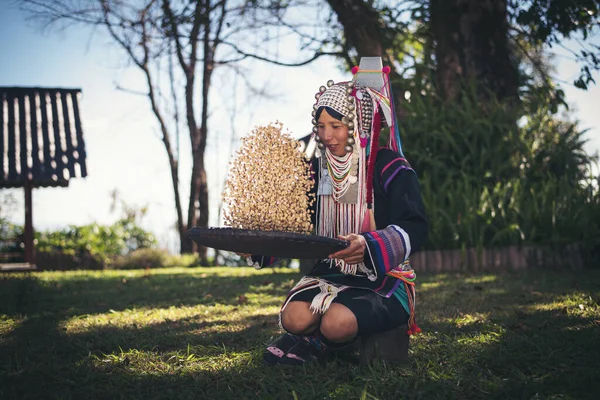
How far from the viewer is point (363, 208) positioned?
299 cm

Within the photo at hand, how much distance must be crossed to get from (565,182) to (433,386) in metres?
6.82

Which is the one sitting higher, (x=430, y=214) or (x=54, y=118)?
(x=54, y=118)

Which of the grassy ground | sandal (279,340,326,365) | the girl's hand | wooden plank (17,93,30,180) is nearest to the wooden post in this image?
wooden plank (17,93,30,180)

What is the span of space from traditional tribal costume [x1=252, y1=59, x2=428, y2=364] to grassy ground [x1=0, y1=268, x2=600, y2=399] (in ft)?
0.90

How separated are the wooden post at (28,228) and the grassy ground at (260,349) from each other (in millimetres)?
6353

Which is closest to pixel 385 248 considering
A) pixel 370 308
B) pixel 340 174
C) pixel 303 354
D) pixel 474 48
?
pixel 370 308

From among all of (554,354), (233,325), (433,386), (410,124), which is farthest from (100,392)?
(410,124)

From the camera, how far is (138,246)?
1578 centimetres

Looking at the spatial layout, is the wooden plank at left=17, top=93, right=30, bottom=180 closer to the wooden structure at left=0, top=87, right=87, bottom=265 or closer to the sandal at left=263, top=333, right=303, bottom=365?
the wooden structure at left=0, top=87, right=87, bottom=265

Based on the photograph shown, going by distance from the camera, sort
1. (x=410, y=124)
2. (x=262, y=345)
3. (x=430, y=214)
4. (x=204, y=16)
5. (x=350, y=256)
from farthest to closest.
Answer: (x=204, y=16)
(x=410, y=124)
(x=430, y=214)
(x=262, y=345)
(x=350, y=256)

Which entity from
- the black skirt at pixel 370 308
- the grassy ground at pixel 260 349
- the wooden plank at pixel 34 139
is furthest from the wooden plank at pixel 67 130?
the black skirt at pixel 370 308

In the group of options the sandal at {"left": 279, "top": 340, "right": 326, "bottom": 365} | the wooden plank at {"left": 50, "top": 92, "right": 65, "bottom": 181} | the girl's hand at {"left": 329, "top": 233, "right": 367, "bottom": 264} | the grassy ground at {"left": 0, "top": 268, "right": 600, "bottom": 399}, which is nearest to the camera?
the grassy ground at {"left": 0, "top": 268, "right": 600, "bottom": 399}

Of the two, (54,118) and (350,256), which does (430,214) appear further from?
(54,118)

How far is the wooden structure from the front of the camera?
11719 millimetres
